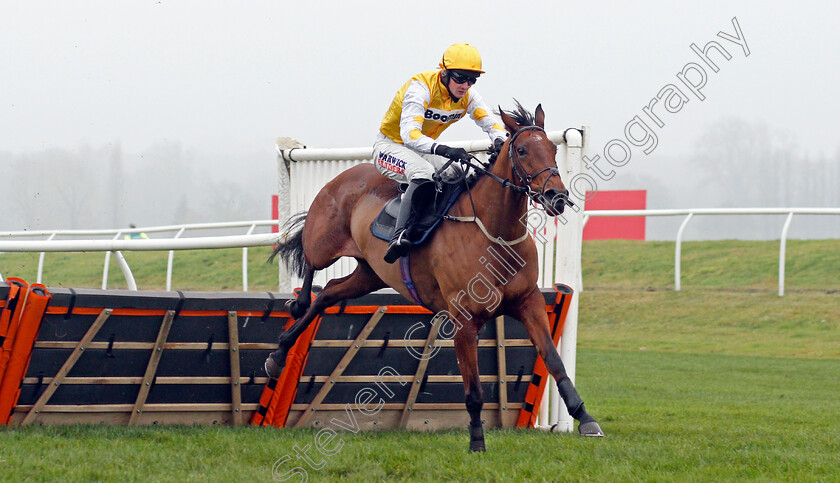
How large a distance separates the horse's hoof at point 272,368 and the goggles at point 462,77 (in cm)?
204

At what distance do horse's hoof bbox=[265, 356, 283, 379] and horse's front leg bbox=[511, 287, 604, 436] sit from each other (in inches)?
60.6

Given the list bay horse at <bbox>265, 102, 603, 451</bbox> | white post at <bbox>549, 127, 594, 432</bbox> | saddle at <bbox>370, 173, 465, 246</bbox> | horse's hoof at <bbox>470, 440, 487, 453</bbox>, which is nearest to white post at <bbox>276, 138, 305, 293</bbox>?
bay horse at <bbox>265, 102, 603, 451</bbox>

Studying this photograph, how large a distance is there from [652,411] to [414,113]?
338 cm

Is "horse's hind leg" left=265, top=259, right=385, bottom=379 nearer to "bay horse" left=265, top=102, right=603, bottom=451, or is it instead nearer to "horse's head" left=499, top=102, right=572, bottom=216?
"bay horse" left=265, top=102, right=603, bottom=451

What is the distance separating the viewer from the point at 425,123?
555 cm

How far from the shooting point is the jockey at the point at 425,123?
5168mm

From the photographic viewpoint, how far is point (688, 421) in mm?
6578

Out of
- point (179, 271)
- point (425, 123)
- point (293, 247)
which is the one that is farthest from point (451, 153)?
point (179, 271)

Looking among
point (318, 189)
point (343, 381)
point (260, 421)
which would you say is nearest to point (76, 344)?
point (260, 421)

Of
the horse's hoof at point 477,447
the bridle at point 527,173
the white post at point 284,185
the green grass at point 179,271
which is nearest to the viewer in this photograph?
the bridle at point 527,173

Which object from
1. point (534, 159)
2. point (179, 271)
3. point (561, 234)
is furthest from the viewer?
point (179, 271)

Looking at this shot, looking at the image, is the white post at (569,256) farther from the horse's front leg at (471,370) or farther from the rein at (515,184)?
the horse's front leg at (471,370)

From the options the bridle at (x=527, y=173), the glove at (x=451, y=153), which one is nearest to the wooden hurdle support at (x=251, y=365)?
the glove at (x=451, y=153)

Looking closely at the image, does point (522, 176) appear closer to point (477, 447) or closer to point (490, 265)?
point (490, 265)
